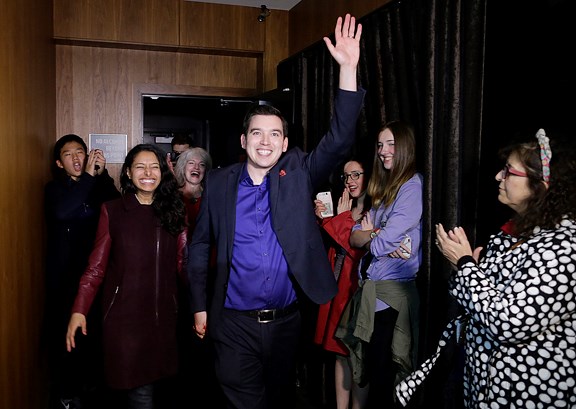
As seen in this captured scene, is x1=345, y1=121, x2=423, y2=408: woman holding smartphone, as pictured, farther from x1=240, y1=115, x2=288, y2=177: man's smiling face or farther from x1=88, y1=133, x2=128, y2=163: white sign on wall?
x1=88, y1=133, x2=128, y2=163: white sign on wall

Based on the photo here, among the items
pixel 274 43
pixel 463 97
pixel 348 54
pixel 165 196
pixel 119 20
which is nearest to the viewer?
pixel 348 54

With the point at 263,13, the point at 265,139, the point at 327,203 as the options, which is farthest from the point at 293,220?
the point at 263,13

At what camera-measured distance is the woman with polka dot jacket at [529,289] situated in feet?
5.05

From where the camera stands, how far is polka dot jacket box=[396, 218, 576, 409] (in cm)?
153

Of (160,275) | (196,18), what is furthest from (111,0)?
(160,275)

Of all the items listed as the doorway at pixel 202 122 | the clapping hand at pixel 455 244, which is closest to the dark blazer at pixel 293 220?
the clapping hand at pixel 455 244

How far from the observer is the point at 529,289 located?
5.06 feet

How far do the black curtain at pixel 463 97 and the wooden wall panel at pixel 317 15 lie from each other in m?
0.61

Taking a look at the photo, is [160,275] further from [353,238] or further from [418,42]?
[418,42]

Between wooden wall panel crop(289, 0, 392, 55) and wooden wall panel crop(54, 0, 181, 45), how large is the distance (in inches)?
41.0

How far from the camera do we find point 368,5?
3.36 metres

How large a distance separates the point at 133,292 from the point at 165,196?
481 millimetres

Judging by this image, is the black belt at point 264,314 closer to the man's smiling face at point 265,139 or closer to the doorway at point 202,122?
the man's smiling face at point 265,139

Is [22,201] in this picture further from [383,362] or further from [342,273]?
[383,362]
